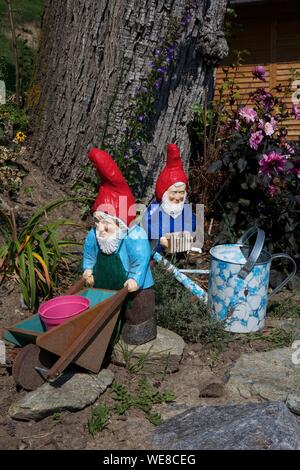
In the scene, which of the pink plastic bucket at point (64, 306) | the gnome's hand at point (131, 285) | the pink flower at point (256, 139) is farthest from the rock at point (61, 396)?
the pink flower at point (256, 139)

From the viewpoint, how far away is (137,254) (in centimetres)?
292

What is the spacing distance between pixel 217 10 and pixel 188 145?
109cm

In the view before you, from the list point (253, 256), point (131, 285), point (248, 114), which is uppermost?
point (248, 114)

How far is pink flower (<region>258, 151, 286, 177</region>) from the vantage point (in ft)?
12.6

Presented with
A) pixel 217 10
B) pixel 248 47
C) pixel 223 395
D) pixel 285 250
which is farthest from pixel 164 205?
pixel 248 47

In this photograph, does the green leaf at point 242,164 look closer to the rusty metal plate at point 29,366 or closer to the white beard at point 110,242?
the white beard at point 110,242

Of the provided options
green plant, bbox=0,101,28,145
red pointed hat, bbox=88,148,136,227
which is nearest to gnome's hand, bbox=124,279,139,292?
red pointed hat, bbox=88,148,136,227

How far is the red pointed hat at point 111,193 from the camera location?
289 centimetres

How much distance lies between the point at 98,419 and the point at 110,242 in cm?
92

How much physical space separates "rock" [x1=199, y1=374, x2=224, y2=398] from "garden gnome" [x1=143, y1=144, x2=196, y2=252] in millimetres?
1010

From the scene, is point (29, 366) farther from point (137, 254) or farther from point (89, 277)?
point (137, 254)

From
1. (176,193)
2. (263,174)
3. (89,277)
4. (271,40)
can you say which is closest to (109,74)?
(176,193)

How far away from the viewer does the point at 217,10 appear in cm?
430

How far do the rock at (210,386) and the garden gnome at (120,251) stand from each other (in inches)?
15.5
